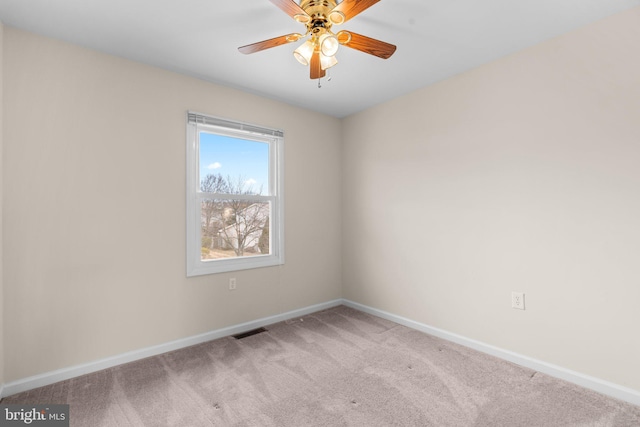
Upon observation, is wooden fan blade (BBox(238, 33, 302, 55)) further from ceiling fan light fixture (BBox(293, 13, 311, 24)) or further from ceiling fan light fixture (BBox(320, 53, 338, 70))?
ceiling fan light fixture (BBox(320, 53, 338, 70))

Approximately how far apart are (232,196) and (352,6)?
207 centimetres

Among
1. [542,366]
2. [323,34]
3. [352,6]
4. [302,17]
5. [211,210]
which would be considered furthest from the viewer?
[211,210]

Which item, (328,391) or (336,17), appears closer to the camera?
(336,17)

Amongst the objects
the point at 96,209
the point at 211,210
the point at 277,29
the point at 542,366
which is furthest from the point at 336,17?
the point at 542,366

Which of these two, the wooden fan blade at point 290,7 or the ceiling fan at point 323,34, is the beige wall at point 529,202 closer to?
the ceiling fan at point 323,34

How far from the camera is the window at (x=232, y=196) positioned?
2.88m

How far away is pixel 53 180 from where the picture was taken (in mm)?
2209

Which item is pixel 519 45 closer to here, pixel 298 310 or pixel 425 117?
pixel 425 117

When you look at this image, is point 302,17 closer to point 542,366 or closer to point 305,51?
point 305,51

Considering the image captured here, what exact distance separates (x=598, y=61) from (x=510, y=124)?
61 cm

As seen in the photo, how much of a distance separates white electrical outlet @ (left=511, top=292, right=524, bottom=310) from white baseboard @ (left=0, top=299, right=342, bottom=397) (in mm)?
2123

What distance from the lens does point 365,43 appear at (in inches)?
72.9

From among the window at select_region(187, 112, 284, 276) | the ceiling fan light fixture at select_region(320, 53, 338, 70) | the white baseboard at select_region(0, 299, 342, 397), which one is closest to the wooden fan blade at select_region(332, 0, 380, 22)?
the ceiling fan light fixture at select_region(320, 53, 338, 70)

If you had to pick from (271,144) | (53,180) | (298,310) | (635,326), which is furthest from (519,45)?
(53,180)
